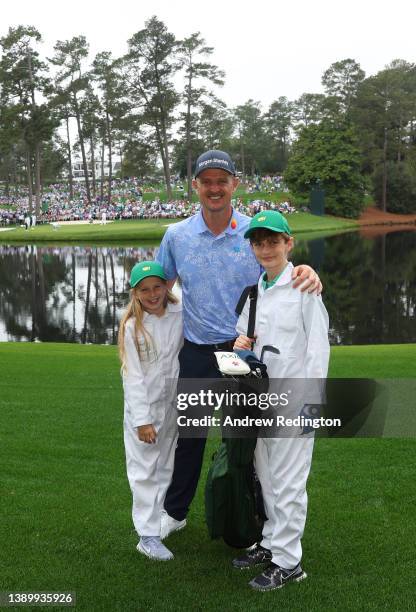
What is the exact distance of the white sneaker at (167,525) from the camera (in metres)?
3.80

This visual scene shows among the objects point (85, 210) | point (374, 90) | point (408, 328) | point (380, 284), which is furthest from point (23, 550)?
point (374, 90)

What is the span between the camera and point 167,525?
3.83m

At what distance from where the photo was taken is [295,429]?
3.07m

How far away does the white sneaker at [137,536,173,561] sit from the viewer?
350cm

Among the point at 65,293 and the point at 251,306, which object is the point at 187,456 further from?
Result: the point at 65,293

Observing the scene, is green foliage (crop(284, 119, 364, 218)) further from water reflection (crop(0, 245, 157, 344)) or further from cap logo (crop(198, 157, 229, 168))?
cap logo (crop(198, 157, 229, 168))

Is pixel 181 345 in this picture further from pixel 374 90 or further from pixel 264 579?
pixel 374 90

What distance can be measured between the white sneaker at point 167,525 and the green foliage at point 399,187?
62352mm

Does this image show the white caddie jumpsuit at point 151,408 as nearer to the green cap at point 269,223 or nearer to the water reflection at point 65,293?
the green cap at point 269,223

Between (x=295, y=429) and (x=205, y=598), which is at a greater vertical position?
(x=295, y=429)

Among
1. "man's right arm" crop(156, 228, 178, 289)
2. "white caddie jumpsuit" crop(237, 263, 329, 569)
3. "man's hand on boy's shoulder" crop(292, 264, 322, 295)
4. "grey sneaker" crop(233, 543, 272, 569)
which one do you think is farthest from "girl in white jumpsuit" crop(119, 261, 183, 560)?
"man's hand on boy's shoulder" crop(292, 264, 322, 295)

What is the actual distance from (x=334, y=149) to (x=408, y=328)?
46.1 metres

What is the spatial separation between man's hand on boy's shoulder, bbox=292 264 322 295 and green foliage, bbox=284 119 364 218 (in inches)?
2198

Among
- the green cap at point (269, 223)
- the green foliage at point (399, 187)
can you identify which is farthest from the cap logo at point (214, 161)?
the green foliage at point (399, 187)
